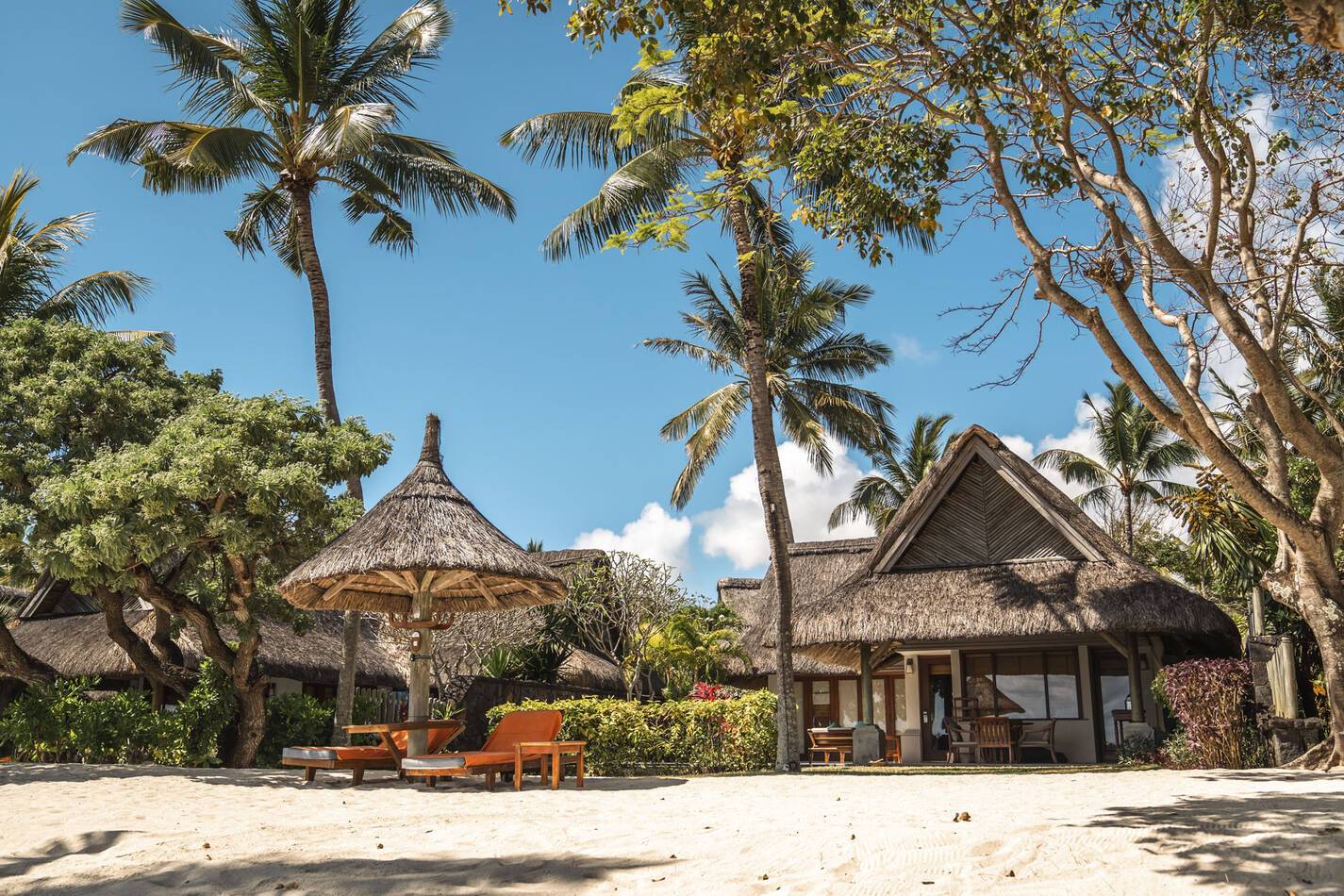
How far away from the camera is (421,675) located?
1118 centimetres

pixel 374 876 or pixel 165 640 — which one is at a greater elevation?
pixel 165 640

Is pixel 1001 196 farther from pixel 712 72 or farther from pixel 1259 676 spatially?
pixel 1259 676

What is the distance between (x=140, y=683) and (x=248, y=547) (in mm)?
9865

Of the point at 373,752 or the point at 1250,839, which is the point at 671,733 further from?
the point at 1250,839

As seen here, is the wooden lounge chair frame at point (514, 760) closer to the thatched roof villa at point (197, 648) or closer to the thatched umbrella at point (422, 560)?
the thatched umbrella at point (422, 560)

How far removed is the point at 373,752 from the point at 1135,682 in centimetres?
1017

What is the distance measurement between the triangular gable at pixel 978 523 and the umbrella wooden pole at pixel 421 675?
311 inches

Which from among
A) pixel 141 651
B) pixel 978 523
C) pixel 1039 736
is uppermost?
pixel 978 523

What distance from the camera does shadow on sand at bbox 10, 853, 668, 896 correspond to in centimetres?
530

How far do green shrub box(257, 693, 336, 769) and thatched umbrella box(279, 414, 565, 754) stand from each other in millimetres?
3101

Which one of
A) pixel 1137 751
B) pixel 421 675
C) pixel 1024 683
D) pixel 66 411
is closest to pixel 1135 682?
pixel 1137 751

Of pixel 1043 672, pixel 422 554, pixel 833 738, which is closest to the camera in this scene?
pixel 422 554

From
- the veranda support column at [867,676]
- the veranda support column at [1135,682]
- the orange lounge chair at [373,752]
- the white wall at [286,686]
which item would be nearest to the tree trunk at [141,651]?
the orange lounge chair at [373,752]

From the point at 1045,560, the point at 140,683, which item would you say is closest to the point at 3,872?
the point at 1045,560
